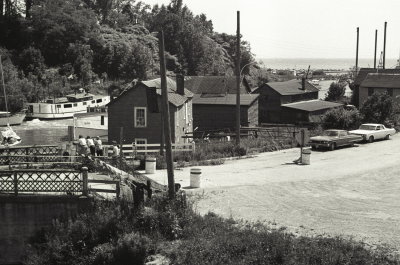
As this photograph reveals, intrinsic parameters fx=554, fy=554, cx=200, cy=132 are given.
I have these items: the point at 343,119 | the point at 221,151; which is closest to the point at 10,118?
the point at 343,119

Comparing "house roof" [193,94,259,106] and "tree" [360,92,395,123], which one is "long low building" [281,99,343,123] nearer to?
"house roof" [193,94,259,106]

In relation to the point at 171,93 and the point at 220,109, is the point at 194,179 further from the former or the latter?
the point at 220,109

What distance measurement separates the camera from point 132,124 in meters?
46.3

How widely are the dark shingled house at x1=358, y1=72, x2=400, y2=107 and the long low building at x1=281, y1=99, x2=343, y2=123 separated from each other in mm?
3512

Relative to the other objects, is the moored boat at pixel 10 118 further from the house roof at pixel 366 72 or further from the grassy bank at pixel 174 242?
the grassy bank at pixel 174 242

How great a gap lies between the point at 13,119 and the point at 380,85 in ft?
162

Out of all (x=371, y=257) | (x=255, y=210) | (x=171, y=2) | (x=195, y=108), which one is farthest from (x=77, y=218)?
(x=171, y=2)

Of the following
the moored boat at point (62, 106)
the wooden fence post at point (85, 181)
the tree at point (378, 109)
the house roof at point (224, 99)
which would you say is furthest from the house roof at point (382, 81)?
the wooden fence post at point (85, 181)

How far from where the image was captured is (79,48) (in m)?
101

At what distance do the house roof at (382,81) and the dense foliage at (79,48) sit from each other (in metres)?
40.4

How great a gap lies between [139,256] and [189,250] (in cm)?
164

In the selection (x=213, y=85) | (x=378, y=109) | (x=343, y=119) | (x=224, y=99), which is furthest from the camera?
(x=213, y=85)

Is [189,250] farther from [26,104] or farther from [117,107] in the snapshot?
[26,104]

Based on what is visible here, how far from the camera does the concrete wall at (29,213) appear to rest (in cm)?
2077
